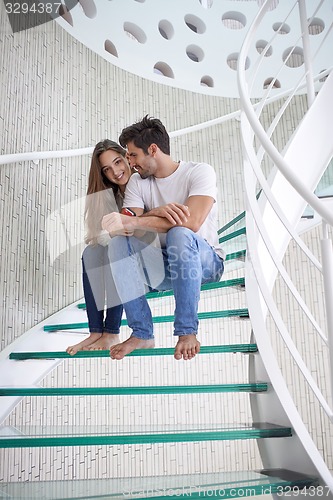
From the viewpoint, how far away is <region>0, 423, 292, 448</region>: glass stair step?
112 centimetres

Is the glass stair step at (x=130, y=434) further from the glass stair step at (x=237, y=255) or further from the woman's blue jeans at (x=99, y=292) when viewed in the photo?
the glass stair step at (x=237, y=255)

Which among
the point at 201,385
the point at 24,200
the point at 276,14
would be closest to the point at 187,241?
the point at 201,385

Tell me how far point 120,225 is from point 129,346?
0.29 m

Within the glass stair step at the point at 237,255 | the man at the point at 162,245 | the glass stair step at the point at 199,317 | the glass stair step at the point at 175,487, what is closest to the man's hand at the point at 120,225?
the man at the point at 162,245

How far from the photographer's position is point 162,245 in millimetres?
1298

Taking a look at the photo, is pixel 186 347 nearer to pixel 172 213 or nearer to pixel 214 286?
pixel 214 286

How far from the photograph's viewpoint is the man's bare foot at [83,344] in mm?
1321

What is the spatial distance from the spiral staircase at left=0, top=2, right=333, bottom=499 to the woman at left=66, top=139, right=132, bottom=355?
0.12 ft

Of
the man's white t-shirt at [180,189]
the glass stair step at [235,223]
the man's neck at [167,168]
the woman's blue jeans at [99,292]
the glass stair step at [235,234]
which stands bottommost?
the woman's blue jeans at [99,292]

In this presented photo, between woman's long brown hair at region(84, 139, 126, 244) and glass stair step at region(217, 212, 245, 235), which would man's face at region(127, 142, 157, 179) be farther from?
glass stair step at region(217, 212, 245, 235)

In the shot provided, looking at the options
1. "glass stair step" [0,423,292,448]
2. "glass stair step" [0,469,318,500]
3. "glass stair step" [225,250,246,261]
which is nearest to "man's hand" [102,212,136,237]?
"glass stair step" [225,250,246,261]

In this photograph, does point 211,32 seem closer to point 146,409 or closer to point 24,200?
point 24,200

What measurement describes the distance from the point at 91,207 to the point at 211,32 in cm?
89

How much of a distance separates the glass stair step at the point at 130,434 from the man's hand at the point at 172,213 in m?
0.49
